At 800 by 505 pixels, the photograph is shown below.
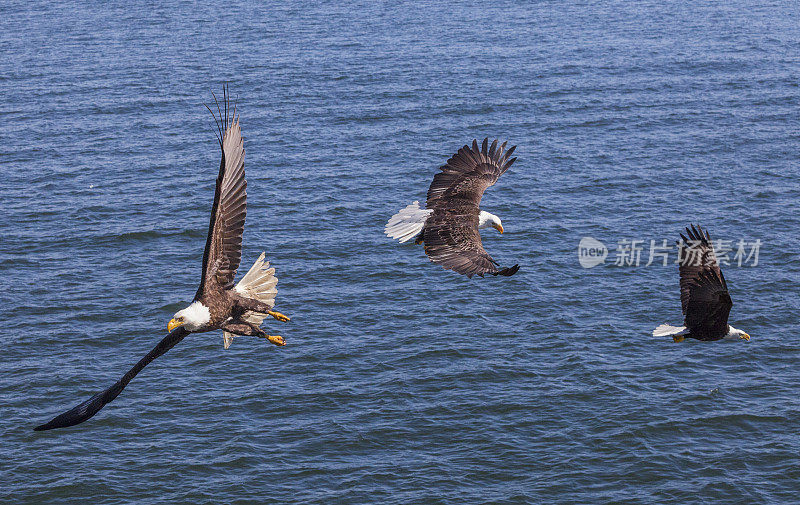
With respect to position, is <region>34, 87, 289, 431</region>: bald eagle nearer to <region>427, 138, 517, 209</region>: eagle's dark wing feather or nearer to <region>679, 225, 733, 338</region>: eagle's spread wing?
<region>427, 138, 517, 209</region>: eagle's dark wing feather

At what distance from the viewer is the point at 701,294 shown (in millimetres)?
20797

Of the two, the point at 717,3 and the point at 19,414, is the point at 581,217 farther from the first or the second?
the point at 717,3

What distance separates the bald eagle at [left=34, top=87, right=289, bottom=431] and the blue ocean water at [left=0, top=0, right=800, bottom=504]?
64.9 feet

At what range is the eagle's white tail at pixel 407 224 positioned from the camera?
21.0 m

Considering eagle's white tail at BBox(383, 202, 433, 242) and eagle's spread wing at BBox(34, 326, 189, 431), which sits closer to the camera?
eagle's spread wing at BBox(34, 326, 189, 431)

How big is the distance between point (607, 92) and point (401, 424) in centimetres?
4000

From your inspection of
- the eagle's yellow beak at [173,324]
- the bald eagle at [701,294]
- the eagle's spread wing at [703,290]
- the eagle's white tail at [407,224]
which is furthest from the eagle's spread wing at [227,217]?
the eagle's spread wing at [703,290]

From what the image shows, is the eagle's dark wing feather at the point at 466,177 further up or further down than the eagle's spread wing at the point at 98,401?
further up

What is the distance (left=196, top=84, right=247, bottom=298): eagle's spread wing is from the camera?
51.5 ft

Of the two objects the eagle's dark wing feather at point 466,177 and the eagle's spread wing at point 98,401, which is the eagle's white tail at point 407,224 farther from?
the eagle's spread wing at point 98,401

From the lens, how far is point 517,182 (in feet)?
189

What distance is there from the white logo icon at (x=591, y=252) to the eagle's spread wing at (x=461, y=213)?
25413mm

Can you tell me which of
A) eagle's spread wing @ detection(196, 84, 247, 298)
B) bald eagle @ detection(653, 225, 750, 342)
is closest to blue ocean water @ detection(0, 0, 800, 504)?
bald eagle @ detection(653, 225, 750, 342)

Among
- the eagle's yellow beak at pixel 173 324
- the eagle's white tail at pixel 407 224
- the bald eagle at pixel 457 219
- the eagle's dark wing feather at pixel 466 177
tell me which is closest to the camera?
the eagle's yellow beak at pixel 173 324
